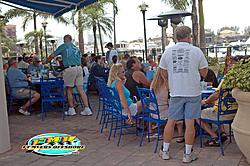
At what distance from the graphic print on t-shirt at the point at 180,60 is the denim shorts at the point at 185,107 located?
0.33m

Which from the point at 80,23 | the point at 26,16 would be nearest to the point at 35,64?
the point at 80,23

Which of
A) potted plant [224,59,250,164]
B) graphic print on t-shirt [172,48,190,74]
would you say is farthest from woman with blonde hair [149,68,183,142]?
potted plant [224,59,250,164]

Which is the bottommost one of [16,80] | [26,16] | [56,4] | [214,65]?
[16,80]

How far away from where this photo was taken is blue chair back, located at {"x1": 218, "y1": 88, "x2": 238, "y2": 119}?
11.5 ft

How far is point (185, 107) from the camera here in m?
3.25

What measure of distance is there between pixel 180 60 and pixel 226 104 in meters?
0.92

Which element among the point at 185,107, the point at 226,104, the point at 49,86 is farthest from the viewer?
the point at 49,86

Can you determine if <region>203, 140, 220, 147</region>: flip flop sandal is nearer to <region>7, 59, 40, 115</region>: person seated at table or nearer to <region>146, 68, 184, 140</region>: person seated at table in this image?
<region>146, 68, 184, 140</region>: person seated at table

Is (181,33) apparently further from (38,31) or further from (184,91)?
(38,31)

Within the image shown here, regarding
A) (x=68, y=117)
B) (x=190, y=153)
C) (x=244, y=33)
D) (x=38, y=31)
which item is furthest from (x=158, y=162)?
(x=244, y=33)

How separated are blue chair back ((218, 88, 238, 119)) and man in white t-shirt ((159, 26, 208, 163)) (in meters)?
0.44

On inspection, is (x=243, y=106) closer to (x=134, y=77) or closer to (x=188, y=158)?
(x=188, y=158)

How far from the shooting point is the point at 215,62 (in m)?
9.18

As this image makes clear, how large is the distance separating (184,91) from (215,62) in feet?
21.3
